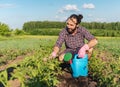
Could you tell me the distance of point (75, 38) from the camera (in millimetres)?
7734

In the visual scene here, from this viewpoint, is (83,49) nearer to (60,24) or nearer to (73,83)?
(73,83)

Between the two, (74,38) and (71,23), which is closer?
(71,23)

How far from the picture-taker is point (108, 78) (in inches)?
268

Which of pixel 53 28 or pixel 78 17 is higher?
pixel 78 17

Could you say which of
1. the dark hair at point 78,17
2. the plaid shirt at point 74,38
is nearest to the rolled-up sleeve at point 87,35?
the plaid shirt at point 74,38

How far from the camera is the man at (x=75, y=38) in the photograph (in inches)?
287

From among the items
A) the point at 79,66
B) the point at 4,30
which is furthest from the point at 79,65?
the point at 4,30

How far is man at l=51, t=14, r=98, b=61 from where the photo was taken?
7.28 m

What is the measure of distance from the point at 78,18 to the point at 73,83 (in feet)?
4.12

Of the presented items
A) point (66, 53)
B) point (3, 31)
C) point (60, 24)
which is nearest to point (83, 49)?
point (66, 53)

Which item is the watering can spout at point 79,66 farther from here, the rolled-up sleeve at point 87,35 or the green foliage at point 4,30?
the green foliage at point 4,30

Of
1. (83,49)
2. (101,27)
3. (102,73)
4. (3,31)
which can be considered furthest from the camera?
(101,27)

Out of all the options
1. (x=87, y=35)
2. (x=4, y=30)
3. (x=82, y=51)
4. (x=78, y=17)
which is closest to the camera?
(x=82, y=51)

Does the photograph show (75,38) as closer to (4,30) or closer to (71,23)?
(71,23)
